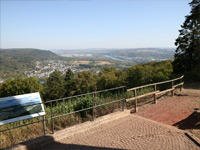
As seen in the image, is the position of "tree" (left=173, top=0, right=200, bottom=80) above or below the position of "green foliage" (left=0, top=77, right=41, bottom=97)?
above

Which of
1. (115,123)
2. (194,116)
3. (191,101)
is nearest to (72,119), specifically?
(115,123)

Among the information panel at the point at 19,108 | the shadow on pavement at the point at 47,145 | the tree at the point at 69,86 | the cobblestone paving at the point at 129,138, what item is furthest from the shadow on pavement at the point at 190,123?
the tree at the point at 69,86

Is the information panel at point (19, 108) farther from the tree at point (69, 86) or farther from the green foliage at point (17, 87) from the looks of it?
the tree at point (69, 86)

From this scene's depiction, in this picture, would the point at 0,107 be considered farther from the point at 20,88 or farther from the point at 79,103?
the point at 20,88

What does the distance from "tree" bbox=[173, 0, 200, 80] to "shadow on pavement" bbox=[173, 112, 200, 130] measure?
446 inches

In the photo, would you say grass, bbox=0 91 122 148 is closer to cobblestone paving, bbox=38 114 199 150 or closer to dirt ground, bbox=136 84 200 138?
cobblestone paving, bbox=38 114 199 150

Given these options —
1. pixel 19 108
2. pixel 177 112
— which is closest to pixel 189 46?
pixel 177 112

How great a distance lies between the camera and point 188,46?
56.5ft

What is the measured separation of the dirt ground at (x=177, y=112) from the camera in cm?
558

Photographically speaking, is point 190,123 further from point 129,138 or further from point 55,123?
point 55,123

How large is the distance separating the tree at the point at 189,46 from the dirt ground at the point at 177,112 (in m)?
8.89

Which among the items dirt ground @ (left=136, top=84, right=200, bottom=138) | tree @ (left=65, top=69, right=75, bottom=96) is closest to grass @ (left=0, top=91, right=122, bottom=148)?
dirt ground @ (left=136, top=84, right=200, bottom=138)

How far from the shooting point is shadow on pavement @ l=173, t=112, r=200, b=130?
5371 millimetres

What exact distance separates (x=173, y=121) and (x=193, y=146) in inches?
79.4
